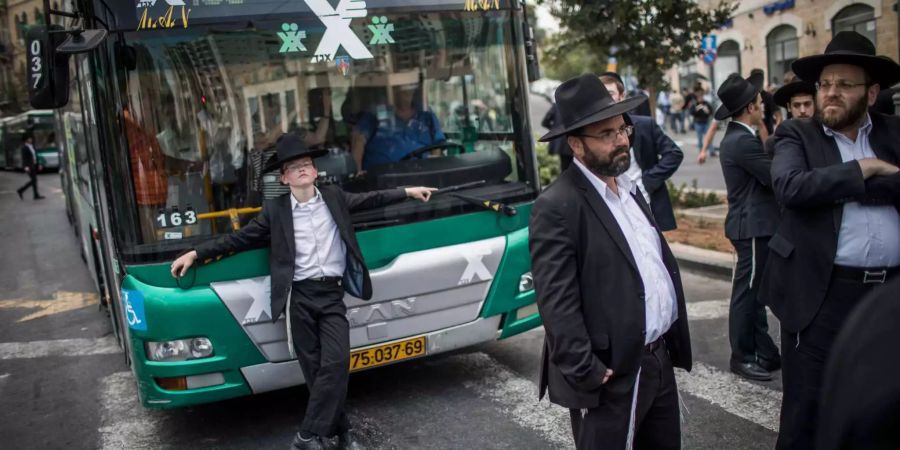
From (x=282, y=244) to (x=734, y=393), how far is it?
9.13 feet

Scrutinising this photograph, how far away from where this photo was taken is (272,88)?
5.23m

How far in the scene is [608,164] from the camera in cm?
297

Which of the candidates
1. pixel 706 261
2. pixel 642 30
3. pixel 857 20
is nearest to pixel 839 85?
pixel 706 261

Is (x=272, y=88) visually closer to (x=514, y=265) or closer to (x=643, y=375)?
(x=514, y=265)

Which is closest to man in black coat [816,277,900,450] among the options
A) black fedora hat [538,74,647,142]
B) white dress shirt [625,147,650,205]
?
black fedora hat [538,74,647,142]

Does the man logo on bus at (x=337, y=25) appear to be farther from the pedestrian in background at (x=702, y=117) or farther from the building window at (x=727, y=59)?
the building window at (x=727, y=59)

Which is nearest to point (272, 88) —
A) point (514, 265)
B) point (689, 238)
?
point (514, 265)

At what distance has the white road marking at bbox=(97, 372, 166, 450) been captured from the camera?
200 inches

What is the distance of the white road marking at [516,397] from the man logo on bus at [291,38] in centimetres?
239

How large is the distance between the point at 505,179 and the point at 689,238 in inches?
186

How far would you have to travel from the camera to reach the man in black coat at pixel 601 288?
285 centimetres

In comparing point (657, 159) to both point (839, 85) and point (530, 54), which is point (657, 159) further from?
point (839, 85)

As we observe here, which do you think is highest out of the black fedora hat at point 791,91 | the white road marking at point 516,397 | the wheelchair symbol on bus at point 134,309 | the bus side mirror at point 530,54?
the bus side mirror at point 530,54

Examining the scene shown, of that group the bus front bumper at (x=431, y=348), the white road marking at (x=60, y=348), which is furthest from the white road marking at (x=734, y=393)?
the white road marking at (x=60, y=348)
